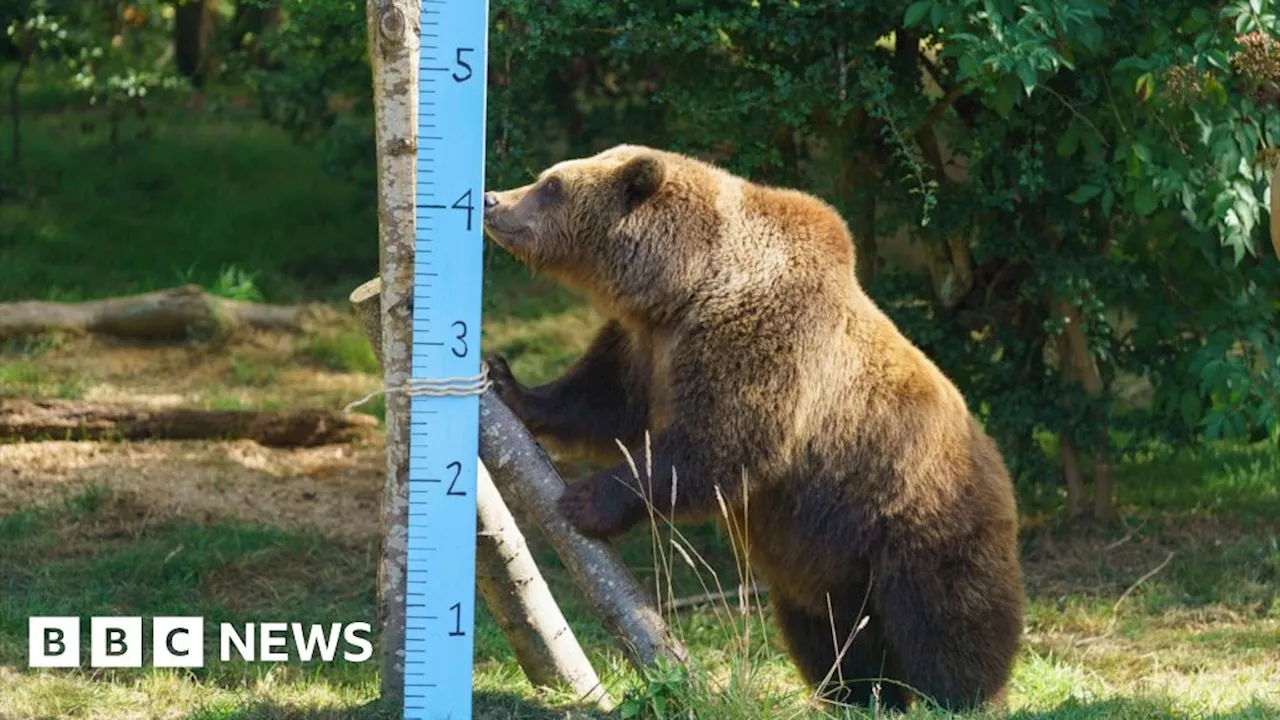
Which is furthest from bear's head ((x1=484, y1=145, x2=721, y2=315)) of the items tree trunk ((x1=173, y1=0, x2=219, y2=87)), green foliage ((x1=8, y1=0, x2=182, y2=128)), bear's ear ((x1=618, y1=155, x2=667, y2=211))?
tree trunk ((x1=173, y1=0, x2=219, y2=87))

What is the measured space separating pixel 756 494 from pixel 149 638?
2.65m

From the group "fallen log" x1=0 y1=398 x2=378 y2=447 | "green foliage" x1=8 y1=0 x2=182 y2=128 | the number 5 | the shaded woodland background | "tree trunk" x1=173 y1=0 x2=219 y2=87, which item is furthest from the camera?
"tree trunk" x1=173 y1=0 x2=219 y2=87

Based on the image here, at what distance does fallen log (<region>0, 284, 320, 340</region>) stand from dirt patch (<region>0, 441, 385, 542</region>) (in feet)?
5.93

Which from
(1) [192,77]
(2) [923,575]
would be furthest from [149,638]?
(1) [192,77]

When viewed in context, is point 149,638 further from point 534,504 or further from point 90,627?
point 534,504

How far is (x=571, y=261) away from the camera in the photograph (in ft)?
17.5

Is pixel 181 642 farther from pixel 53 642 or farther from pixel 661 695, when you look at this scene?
pixel 661 695

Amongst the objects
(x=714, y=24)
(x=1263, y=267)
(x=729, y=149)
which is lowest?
(x=1263, y=267)

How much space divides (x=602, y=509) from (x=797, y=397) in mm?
724

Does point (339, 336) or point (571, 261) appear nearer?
point (571, 261)

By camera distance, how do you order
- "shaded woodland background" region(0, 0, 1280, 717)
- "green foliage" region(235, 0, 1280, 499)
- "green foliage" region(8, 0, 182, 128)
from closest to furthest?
"green foliage" region(235, 0, 1280, 499)
"shaded woodland background" region(0, 0, 1280, 717)
"green foliage" region(8, 0, 182, 128)

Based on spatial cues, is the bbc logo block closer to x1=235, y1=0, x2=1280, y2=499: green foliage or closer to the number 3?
the number 3

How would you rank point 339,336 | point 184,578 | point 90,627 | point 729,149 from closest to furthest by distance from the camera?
1. point 90,627
2. point 184,578
3. point 729,149
4. point 339,336

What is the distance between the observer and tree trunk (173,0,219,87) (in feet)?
48.7
